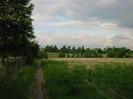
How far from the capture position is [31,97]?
17.0m

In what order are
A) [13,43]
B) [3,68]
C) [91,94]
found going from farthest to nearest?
[13,43] → [3,68] → [91,94]

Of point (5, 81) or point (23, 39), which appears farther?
point (23, 39)

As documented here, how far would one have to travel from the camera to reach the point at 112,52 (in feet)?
525

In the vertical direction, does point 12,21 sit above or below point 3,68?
above

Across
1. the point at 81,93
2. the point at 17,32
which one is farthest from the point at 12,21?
the point at 81,93

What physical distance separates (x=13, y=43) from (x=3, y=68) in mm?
5703

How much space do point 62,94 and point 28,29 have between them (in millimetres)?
9695

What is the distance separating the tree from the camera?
24250 mm

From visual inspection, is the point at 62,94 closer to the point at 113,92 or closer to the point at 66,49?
the point at 113,92

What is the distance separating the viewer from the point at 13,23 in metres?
24.8

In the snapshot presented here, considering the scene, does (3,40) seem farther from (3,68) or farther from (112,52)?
(112,52)

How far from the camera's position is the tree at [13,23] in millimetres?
24250

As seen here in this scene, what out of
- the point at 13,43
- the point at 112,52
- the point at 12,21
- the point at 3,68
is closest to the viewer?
the point at 3,68

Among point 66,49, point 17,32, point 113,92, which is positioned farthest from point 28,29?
point 66,49
